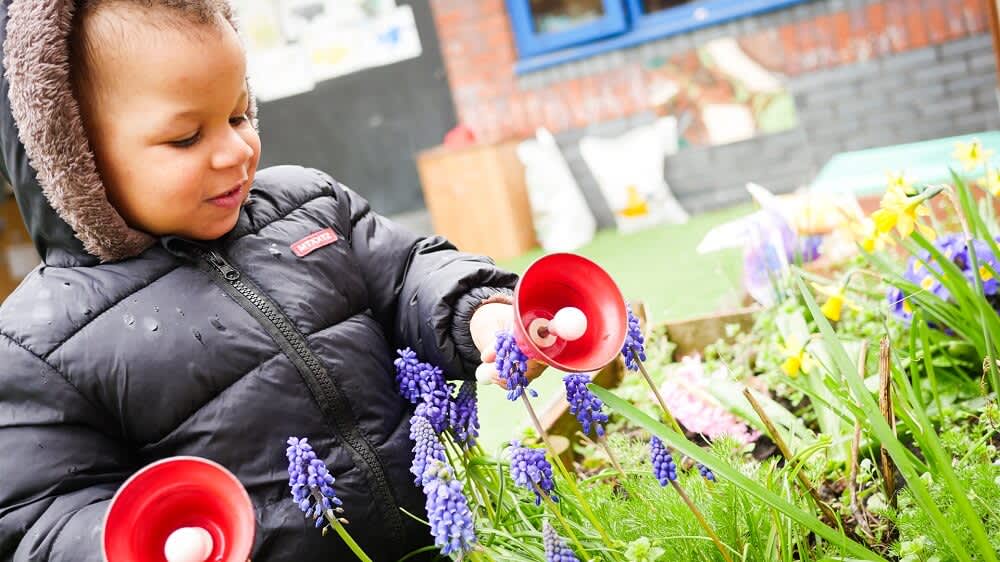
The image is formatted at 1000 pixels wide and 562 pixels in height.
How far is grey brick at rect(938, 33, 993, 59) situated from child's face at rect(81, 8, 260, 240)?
510cm

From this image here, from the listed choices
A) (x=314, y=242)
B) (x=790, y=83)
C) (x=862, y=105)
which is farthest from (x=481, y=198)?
(x=314, y=242)

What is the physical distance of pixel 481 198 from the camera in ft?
20.7

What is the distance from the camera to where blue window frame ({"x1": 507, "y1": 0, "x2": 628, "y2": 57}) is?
6297 millimetres

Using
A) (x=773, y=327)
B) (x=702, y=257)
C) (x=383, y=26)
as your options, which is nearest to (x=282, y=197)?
(x=773, y=327)

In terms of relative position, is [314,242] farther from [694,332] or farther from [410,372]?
[694,332]

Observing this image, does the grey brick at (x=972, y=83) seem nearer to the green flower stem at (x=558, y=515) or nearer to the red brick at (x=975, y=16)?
the red brick at (x=975, y=16)

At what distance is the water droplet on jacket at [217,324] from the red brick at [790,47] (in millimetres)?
5143

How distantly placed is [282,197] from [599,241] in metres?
4.65

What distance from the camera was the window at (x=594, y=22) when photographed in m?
6.11

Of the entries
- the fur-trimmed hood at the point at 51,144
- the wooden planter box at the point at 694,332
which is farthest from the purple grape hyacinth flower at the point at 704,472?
the wooden planter box at the point at 694,332

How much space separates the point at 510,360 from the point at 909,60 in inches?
207

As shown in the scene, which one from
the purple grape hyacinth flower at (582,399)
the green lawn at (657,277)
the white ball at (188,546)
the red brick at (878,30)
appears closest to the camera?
the white ball at (188,546)

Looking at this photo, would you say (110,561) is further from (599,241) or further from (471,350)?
(599,241)

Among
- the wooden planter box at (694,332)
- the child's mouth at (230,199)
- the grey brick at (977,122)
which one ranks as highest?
the child's mouth at (230,199)
